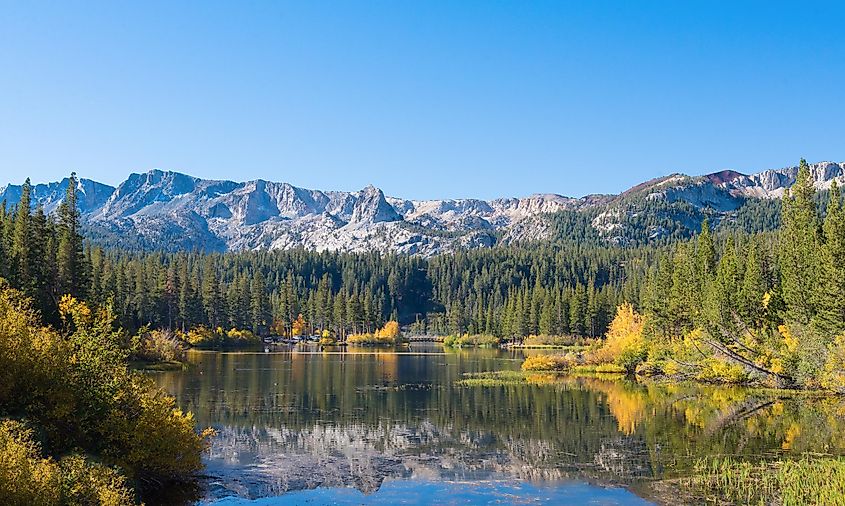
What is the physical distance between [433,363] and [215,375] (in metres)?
40.7

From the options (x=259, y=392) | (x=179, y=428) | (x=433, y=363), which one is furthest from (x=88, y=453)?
(x=433, y=363)

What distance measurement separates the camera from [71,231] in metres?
95.3

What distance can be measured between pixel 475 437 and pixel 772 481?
692 inches

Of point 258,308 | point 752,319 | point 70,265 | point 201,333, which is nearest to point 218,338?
point 201,333

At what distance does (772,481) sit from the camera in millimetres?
28859

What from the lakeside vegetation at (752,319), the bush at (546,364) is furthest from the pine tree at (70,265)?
the lakeside vegetation at (752,319)

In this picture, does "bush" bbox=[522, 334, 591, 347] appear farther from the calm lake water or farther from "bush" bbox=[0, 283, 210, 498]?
"bush" bbox=[0, 283, 210, 498]

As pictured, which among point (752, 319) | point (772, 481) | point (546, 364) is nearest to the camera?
point (772, 481)

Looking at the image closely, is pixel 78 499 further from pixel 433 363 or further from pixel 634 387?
pixel 433 363

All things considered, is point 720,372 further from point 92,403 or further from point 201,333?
point 201,333

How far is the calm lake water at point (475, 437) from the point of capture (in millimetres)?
29828

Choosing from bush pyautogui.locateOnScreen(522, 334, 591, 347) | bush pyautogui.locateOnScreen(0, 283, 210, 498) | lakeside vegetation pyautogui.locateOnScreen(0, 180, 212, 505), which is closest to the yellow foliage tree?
bush pyautogui.locateOnScreen(522, 334, 591, 347)

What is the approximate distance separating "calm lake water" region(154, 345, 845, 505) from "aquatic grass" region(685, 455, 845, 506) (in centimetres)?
186

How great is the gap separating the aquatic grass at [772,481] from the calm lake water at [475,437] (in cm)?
186
